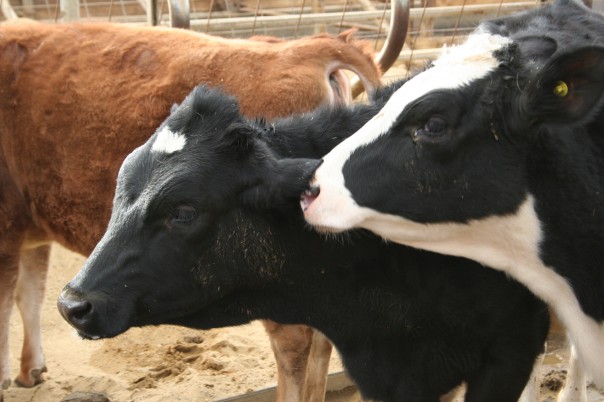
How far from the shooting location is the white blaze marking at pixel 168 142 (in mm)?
3375

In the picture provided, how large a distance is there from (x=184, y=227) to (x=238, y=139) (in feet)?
1.31

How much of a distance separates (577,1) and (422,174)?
1501mm

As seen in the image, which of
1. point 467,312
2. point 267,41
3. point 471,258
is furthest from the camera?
point 267,41

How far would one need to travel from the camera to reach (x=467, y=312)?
3.53 meters

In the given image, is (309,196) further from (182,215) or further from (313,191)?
(182,215)

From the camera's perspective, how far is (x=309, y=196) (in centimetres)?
314

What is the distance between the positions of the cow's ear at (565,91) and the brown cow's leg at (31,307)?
4022 mm

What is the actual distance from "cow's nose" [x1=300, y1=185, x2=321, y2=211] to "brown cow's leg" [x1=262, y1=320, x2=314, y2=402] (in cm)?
146

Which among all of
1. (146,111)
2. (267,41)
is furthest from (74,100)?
(267,41)

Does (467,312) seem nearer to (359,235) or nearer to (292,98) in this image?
(359,235)

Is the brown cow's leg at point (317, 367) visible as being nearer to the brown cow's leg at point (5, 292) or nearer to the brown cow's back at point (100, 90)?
the brown cow's back at point (100, 90)

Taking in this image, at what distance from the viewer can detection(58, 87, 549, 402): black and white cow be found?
3238 millimetres

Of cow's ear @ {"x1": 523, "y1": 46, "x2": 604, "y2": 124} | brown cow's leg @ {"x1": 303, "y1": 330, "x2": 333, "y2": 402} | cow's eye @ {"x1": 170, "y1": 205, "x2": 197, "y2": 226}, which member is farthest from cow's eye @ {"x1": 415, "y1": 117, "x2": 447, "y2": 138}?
brown cow's leg @ {"x1": 303, "y1": 330, "x2": 333, "y2": 402}

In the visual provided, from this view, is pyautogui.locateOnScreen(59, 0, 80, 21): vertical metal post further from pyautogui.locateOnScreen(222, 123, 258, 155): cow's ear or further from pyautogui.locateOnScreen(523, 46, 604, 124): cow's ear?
pyautogui.locateOnScreen(523, 46, 604, 124): cow's ear
